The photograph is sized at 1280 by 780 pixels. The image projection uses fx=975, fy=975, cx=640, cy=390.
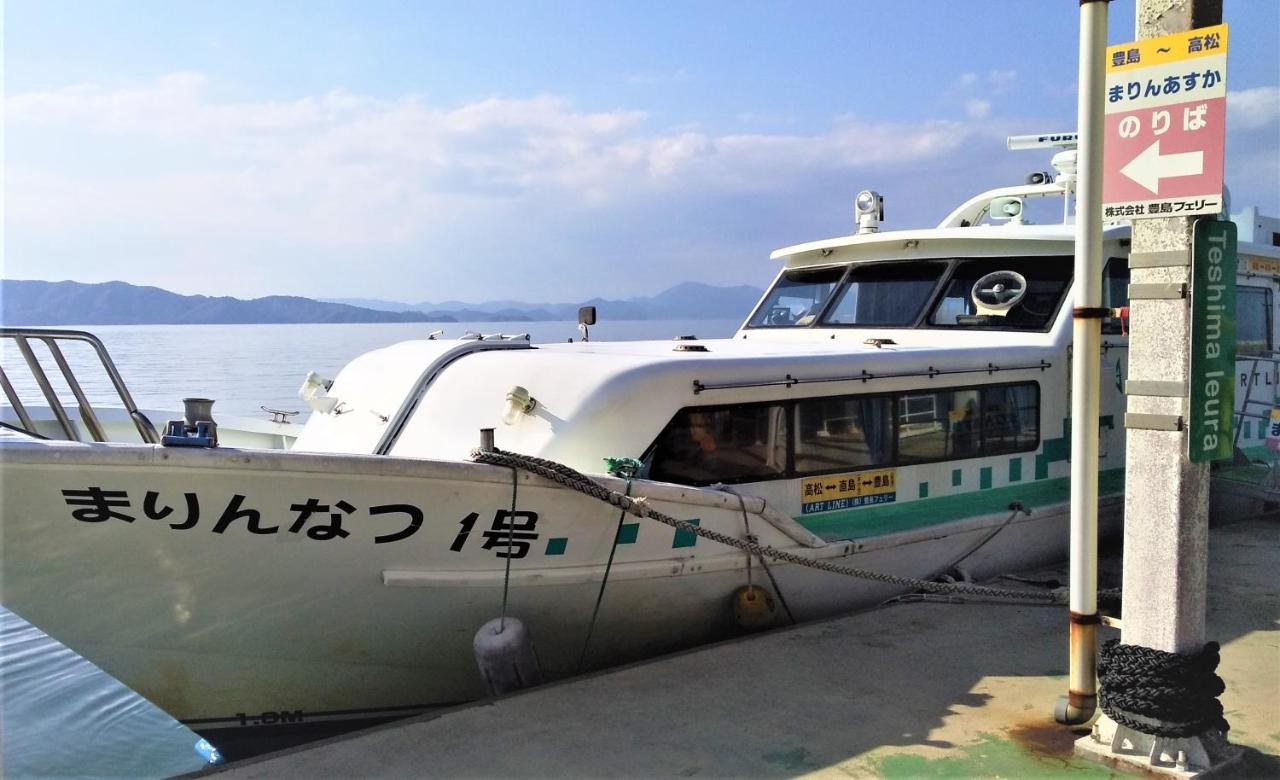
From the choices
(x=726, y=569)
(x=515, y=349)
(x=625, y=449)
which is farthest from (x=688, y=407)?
(x=515, y=349)

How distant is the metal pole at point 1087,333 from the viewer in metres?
3.54

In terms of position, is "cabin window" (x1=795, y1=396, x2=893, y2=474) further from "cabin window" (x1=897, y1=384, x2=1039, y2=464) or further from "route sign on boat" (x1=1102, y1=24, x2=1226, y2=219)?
"route sign on boat" (x1=1102, y1=24, x2=1226, y2=219)

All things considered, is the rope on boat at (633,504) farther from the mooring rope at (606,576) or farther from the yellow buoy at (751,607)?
the yellow buoy at (751,607)

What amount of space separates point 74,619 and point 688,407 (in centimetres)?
290

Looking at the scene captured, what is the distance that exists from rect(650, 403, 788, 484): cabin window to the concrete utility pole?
2.00m

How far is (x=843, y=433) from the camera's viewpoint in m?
5.52

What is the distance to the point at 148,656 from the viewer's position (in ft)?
13.8

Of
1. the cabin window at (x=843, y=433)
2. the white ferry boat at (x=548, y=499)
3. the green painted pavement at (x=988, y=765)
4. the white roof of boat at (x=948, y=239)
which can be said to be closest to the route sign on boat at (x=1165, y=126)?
the white ferry boat at (x=548, y=499)

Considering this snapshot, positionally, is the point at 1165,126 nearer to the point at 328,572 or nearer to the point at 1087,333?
the point at 1087,333

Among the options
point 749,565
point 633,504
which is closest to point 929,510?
point 749,565

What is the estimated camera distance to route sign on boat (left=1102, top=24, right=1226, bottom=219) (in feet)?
10.8

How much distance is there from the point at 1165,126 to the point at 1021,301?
3581mm

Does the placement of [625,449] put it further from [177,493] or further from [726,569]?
[177,493]

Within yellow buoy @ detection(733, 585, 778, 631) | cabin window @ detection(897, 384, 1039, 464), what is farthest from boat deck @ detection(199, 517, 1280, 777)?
cabin window @ detection(897, 384, 1039, 464)
